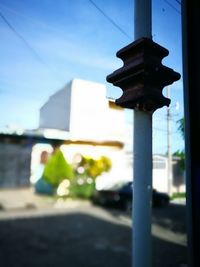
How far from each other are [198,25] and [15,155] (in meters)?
8.02

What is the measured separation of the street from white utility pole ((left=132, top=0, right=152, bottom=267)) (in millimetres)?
3652

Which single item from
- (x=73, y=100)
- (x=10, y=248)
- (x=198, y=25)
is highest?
(x=73, y=100)

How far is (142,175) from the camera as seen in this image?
1.50 m

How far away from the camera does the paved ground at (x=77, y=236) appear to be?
16.9ft

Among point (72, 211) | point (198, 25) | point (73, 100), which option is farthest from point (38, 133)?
point (198, 25)

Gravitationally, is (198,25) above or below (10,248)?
above

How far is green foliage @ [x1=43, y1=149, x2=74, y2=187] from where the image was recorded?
26.4ft

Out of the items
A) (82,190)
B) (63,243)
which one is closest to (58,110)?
(63,243)

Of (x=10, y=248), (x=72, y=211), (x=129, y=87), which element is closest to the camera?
(x=129, y=87)

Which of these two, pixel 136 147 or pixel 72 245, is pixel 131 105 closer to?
pixel 136 147

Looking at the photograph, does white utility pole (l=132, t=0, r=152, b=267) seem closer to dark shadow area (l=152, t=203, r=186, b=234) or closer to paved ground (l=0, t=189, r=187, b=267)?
paved ground (l=0, t=189, r=187, b=267)

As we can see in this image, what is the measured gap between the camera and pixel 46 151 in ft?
27.4

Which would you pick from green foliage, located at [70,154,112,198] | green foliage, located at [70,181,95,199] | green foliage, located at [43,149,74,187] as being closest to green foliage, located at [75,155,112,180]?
green foliage, located at [70,154,112,198]

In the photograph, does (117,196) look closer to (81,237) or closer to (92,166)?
(92,166)
